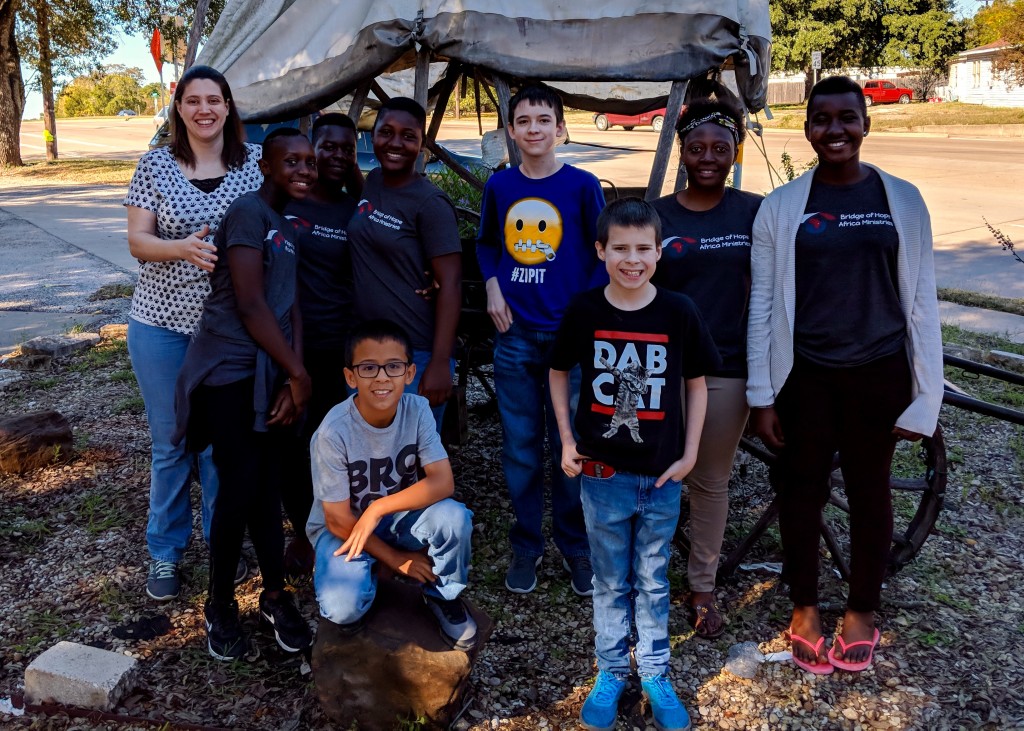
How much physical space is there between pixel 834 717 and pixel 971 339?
486 cm

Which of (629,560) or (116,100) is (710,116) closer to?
(629,560)

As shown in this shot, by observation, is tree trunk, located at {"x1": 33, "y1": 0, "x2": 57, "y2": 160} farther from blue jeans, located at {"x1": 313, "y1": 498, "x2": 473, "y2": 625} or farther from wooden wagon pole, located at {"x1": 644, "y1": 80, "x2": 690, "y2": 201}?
blue jeans, located at {"x1": 313, "y1": 498, "x2": 473, "y2": 625}

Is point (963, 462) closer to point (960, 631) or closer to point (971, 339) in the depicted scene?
point (960, 631)

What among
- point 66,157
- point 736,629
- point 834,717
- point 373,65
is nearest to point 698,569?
point 736,629

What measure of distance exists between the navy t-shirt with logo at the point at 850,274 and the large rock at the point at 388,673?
1529 millimetres

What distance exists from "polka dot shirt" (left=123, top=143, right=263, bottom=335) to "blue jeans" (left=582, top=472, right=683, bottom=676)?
1625 mm

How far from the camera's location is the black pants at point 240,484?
293 cm

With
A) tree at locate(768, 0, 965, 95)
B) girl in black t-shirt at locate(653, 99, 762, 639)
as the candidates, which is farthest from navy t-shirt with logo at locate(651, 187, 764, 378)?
tree at locate(768, 0, 965, 95)

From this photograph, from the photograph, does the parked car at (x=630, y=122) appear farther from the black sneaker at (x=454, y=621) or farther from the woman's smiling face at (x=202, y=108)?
the black sneaker at (x=454, y=621)

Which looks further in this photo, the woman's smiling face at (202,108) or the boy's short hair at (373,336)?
the woman's smiling face at (202,108)

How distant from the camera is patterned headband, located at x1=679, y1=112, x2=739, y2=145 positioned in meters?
2.92

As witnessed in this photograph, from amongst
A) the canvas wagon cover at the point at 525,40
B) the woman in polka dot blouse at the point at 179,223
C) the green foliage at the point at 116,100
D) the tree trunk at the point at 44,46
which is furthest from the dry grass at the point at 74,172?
the green foliage at the point at 116,100

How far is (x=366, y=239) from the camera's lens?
3.17 metres

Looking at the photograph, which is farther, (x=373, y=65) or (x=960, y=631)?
(x=373, y=65)
